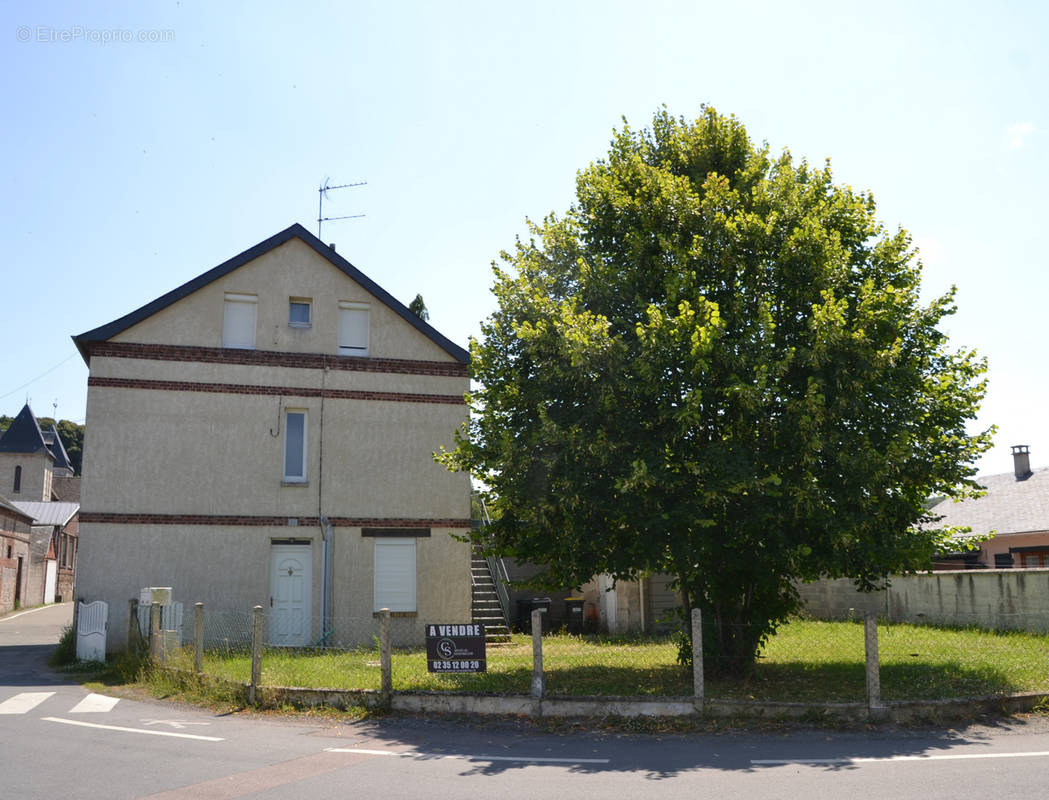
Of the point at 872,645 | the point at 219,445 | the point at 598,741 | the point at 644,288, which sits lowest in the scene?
the point at 598,741

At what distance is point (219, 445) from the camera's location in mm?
19438

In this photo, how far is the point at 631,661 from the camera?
46.2 ft

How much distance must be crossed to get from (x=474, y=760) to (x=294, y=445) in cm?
1271

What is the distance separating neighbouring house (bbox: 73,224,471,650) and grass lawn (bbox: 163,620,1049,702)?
249cm

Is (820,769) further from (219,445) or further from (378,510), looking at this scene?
(219,445)

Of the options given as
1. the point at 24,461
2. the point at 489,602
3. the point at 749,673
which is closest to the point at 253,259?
the point at 489,602

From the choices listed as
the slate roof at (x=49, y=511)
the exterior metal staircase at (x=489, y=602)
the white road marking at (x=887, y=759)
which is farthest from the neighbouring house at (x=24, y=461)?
the white road marking at (x=887, y=759)

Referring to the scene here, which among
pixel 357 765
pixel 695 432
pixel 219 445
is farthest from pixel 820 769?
pixel 219 445

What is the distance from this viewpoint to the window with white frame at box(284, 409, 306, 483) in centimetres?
2003

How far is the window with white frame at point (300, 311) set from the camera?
20.5 meters

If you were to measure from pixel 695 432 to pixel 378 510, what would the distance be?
9.95 m

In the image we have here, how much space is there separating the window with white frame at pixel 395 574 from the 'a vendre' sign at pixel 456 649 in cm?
832

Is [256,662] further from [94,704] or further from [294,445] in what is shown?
[294,445]

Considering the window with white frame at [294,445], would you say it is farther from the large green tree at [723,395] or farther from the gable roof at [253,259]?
the large green tree at [723,395]
